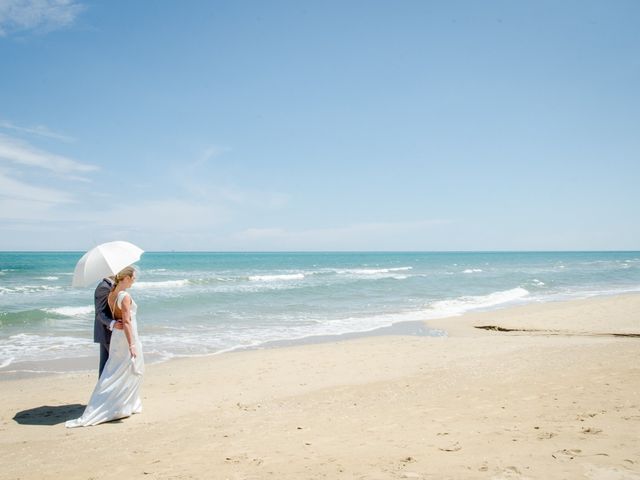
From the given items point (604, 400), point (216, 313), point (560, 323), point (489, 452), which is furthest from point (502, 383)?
point (216, 313)

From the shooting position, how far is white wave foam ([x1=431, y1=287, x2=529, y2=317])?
64.8ft

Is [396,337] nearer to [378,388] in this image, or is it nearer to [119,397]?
[378,388]

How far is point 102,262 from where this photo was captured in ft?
19.6

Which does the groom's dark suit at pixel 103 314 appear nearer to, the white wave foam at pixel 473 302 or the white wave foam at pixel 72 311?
the white wave foam at pixel 72 311

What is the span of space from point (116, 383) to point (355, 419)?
10.2 ft

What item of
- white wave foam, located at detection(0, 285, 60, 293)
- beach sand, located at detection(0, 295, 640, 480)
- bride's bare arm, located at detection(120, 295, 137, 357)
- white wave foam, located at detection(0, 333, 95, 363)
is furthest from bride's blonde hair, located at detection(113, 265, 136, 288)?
white wave foam, located at detection(0, 285, 60, 293)

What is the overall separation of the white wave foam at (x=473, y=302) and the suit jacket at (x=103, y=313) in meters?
14.4

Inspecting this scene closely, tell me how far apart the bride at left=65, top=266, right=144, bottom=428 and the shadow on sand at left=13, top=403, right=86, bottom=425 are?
1.45ft

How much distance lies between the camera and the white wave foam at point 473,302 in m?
19.8

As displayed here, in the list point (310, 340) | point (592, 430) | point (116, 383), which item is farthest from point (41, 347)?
point (592, 430)

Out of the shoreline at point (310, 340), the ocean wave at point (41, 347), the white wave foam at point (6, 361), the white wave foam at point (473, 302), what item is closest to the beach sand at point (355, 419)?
the shoreline at point (310, 340)

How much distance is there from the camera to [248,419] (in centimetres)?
585

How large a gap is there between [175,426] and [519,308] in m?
17.3

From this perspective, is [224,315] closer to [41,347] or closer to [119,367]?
[41,347]
